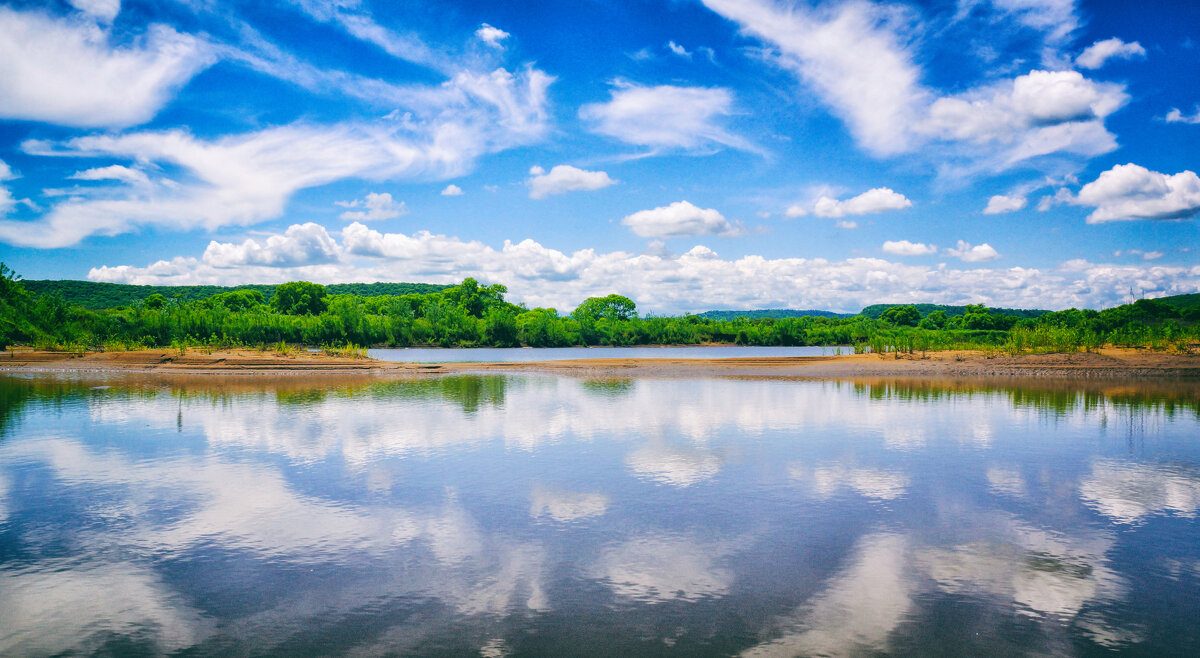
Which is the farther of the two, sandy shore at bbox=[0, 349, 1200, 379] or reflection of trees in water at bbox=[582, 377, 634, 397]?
sandy shore at bbox=[0, 349, 1200, 379]

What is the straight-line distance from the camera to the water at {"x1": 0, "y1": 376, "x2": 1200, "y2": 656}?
638 centimetres

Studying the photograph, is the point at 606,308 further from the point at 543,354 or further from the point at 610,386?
the point at 610,386

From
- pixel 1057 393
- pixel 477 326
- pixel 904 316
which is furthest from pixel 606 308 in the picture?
pixel 1057 393

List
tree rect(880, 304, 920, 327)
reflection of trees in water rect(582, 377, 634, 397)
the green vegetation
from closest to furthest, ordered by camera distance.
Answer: reflection of trees in water rect(582, 377, 634, 397) < the green vegetation < tree rect(880, 304, 920, 327)

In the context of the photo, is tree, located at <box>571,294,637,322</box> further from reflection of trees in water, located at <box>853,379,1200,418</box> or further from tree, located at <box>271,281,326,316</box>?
reflection of trees in water, located at <box>853,379,1200,418</box>

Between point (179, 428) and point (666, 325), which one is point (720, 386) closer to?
point (179, 428)

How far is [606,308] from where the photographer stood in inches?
5344

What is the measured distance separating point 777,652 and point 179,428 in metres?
18.8

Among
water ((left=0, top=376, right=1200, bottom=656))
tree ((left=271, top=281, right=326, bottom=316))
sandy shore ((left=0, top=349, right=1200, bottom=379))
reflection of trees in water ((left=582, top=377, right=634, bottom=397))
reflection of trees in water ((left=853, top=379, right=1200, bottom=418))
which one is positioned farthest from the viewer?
tree ((left=271, top=281, right=326, bottom=316))

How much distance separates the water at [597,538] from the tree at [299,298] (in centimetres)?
9924

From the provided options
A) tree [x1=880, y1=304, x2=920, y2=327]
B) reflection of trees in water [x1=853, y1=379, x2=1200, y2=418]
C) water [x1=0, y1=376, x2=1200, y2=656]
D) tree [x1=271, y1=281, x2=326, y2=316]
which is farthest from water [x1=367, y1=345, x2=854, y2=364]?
tree [x1=880, y1=304, x2=920, y2=327]

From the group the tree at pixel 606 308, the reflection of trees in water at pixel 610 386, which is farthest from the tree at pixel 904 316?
the reflection of trees in water at pixel 610 386

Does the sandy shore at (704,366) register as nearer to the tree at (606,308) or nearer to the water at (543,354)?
the water at (543,354)

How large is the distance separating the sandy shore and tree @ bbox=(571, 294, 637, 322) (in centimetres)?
8275
